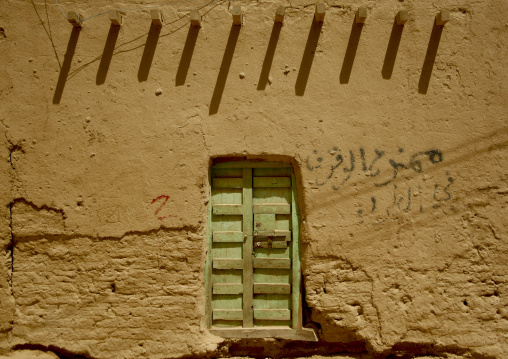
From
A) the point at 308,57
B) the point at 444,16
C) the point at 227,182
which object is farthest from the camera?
the point at 227,182

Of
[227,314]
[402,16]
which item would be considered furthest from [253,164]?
[402,16]

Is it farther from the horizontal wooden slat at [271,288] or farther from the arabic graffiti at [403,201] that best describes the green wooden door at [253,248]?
the arabic graffiti at [403,201]

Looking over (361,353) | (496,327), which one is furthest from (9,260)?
(496,327)

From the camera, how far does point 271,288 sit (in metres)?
2.43

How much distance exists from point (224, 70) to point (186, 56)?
32 centimetres

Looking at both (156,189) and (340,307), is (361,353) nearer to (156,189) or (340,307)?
(340,307)

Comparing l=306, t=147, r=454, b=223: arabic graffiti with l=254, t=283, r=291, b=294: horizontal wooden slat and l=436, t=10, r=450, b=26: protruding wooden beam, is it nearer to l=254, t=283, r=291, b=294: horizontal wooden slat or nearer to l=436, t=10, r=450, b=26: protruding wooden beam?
l=254, t=283, r=291, b=294: horizontal wooden slat

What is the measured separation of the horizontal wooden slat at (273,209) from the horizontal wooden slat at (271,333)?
37.1 inches

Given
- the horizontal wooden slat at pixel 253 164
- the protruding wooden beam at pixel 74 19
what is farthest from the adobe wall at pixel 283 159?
the protruding wooden beam at pixel 74 19

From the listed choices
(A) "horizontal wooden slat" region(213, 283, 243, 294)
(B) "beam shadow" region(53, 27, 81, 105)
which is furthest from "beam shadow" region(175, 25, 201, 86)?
(A) "horizontal wooden slat" region(213, 283, 243, 294)

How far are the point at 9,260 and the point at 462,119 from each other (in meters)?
3.71

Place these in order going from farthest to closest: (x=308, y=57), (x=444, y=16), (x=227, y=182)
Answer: (x=227, y=182), (x=308, y=57), (x=444, y=16)

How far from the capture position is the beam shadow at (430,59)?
236 centimetres

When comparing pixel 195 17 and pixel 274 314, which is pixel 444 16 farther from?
pixel 274 314
